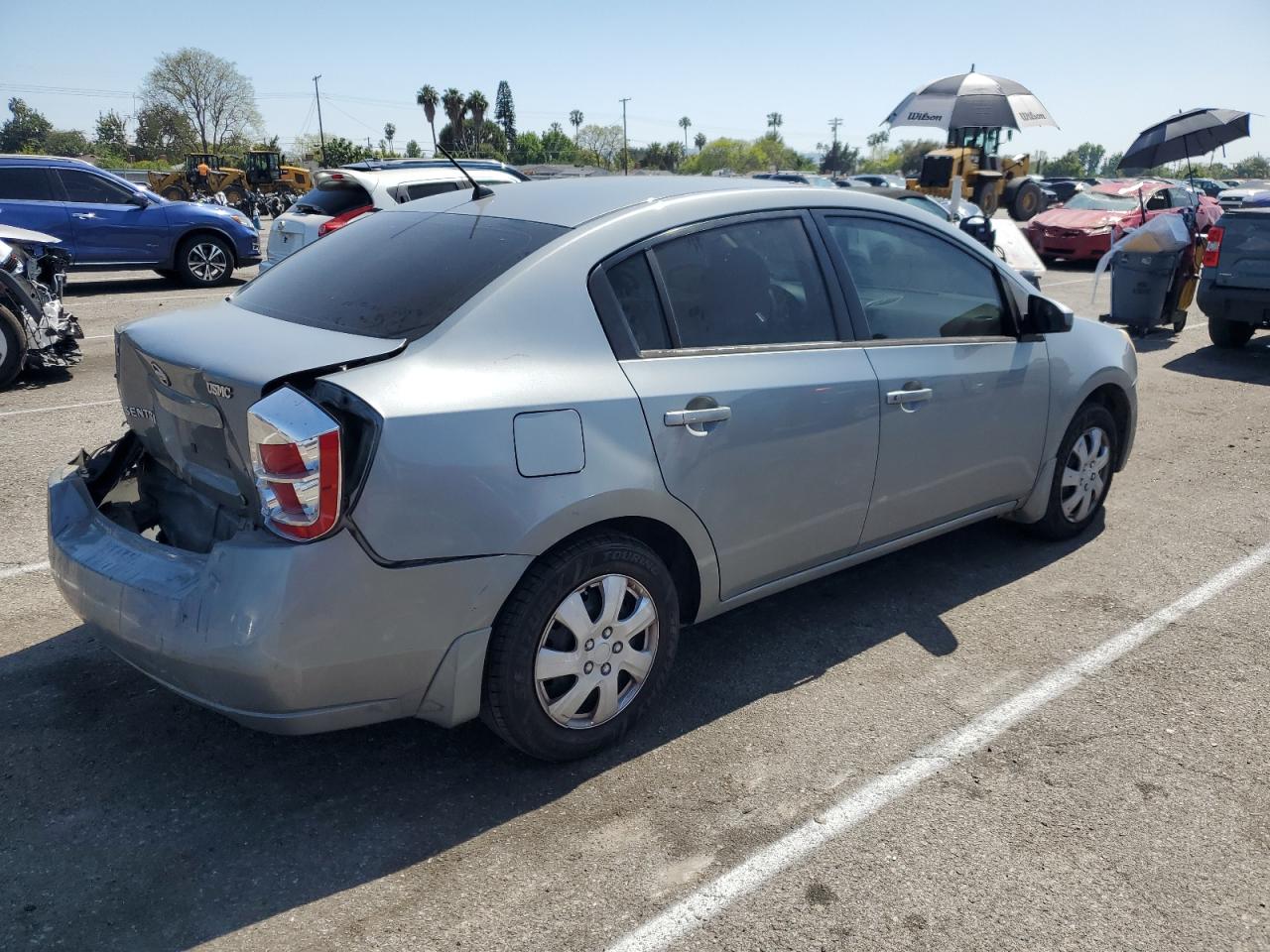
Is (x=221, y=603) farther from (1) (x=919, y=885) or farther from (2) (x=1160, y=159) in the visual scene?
(2) (x=1160, y=159)

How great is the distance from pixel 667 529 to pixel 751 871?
1.03 m

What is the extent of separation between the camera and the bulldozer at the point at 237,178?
3494 centimetres

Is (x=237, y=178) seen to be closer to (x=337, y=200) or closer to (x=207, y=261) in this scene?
(x=207, y=261)

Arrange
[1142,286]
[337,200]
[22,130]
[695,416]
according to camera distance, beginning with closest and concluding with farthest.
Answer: [695,416] < [337,200] < [1142,286] < [22,130]

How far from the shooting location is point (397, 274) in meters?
3.18

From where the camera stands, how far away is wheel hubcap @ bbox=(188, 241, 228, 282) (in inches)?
536

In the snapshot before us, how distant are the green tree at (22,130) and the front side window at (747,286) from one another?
4204 inches

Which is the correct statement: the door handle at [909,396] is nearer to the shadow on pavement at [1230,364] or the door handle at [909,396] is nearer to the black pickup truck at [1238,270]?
the shadow on pavement at [1230,364]

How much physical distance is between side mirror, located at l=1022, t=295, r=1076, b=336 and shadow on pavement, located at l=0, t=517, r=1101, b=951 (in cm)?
137

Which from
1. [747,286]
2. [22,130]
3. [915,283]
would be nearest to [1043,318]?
[915,283]

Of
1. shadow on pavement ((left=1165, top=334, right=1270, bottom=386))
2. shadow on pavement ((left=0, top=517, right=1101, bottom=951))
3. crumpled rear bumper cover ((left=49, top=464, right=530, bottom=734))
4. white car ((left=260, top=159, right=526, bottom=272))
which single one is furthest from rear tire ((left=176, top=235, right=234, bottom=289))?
crumpled rear bumper cover ((left=49, top=464, right=530, bottom=734))

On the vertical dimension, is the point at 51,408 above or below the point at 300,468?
below

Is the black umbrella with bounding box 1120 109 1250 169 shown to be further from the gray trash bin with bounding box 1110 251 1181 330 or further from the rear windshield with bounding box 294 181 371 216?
the rear windshield with bounding box 294 181 371 216

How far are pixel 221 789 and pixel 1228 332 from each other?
1083 cm
